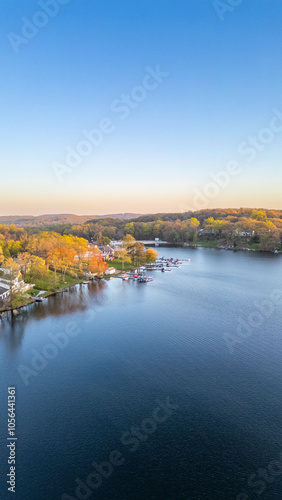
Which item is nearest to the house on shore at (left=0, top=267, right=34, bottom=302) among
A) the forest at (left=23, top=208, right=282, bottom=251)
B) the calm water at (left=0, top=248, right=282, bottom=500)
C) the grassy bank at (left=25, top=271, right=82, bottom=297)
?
the calm water at (left=0, top=248, right=282, bottom=500)

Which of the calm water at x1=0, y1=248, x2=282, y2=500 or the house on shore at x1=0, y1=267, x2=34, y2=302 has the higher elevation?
the house on shore at x1=0, y1=267, x2=34, y2=302

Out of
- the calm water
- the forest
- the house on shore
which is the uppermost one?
the forest

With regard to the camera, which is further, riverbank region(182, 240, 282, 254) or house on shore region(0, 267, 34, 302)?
riverbank region(182, 240, 282, 254)

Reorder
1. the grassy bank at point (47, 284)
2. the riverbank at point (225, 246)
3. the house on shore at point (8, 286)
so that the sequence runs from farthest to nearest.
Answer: the riverbank at point (225, 246) → the grassy bank at point (47, 284) → the house on shore at point (8, 286)

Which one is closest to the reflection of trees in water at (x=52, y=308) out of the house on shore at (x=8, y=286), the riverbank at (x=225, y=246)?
the house on shore at (x=8, y=286)

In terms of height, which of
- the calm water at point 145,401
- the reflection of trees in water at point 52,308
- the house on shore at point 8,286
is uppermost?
the house on shore at point 8,286

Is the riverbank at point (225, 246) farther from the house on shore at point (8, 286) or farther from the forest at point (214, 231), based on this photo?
the house on shore at point (8, 286)

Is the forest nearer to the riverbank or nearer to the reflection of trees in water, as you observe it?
the riverbank

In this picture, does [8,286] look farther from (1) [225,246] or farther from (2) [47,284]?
(1) [225,246]
